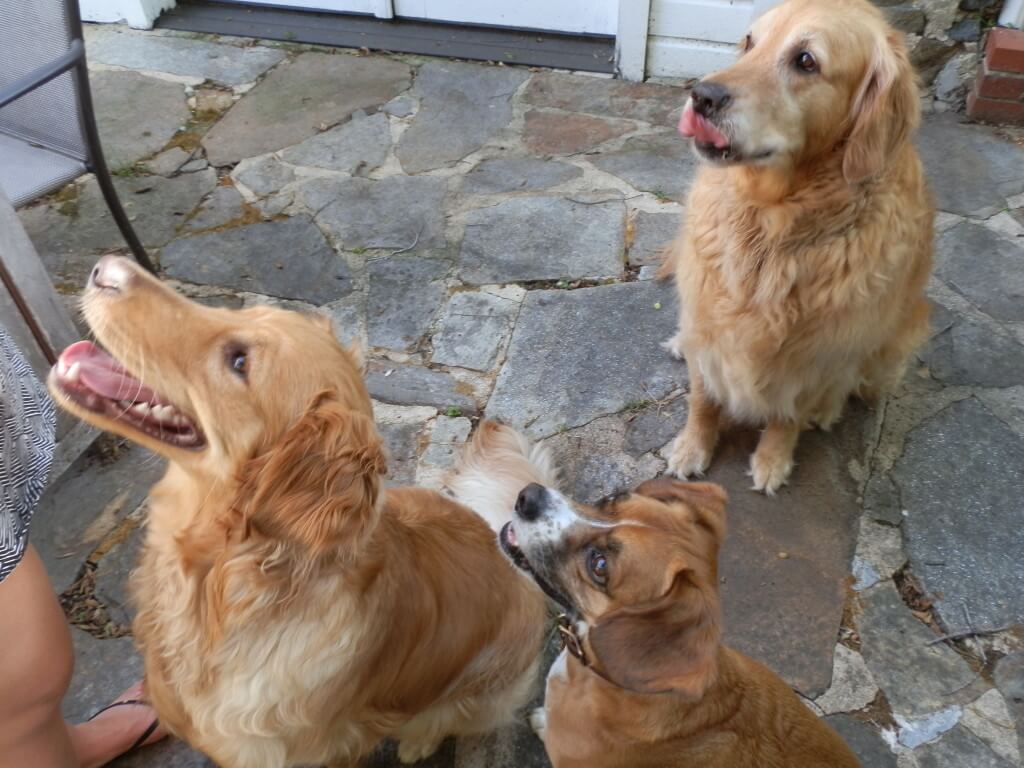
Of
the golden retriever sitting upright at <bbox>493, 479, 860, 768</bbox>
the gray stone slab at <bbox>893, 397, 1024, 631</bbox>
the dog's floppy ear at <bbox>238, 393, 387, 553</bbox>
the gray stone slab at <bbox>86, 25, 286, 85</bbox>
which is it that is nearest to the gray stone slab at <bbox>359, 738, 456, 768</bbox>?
the golden retriever sitting upright at <bbox>493, 479, 860, 768</bbox>

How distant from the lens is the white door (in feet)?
14.1

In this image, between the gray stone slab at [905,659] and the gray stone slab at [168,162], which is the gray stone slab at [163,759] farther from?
the gray stone slab at [168,162]

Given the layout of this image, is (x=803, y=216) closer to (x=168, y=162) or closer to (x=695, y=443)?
(x=695, y=443)

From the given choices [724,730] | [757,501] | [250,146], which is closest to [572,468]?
[757,501]

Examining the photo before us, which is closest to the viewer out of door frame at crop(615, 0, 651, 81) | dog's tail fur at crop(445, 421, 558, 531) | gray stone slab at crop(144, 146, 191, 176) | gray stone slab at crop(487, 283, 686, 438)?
dog's tail fur at crop(445, 421, 558, 531)

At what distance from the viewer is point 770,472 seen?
2775mm

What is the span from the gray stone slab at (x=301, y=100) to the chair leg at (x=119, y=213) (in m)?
1.00

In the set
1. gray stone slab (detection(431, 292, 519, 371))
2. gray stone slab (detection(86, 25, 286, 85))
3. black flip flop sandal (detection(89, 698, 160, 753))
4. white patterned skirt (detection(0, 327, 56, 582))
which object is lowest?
black flip flop sandal (detection(89, 698, 160, 753))

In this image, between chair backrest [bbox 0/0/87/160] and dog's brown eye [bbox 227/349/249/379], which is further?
chair backrest [bbox 0/0/87/160]

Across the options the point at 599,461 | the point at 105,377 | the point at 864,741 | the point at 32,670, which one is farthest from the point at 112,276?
the point at 864,741

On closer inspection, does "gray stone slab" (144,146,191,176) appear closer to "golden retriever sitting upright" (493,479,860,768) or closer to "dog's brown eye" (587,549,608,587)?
"golden retriever sitting upright" (493,479,860,768)

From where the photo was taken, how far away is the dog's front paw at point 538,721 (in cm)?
224

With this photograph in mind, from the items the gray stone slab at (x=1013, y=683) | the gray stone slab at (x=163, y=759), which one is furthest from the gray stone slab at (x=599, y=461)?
the gray stone slab at (x=163, y=759)

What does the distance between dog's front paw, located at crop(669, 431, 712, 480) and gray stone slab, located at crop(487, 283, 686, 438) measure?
1.01ft
